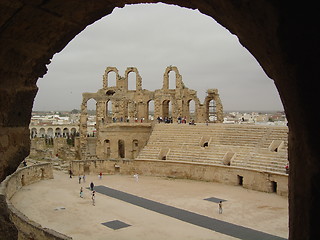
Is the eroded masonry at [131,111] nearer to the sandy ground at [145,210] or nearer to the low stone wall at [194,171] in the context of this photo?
the low stone wall at [194,171]

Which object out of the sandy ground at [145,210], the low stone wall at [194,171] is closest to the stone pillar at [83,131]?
the low stone wall at [194,171]

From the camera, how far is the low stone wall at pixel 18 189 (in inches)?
395

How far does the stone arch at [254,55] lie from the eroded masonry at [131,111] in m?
25.3

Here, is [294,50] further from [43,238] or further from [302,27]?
[43,238]

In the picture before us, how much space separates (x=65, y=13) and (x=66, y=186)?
19.5 m

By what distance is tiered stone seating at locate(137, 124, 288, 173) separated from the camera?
20.9m

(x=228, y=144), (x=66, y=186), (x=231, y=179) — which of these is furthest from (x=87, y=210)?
(x=228, y=144)

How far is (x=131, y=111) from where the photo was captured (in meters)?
32.7

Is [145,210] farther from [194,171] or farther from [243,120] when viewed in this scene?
[243,120]

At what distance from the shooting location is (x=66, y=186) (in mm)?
21516

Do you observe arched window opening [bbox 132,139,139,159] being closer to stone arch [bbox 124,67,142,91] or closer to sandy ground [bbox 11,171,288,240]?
stone arch [bbox 124,67,142,91]

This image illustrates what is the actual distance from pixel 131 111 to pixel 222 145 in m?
11.5

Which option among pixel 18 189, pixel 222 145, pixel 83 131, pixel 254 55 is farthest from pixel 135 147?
pixel 254 55

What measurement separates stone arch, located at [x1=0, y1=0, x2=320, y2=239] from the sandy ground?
31.3 feet
